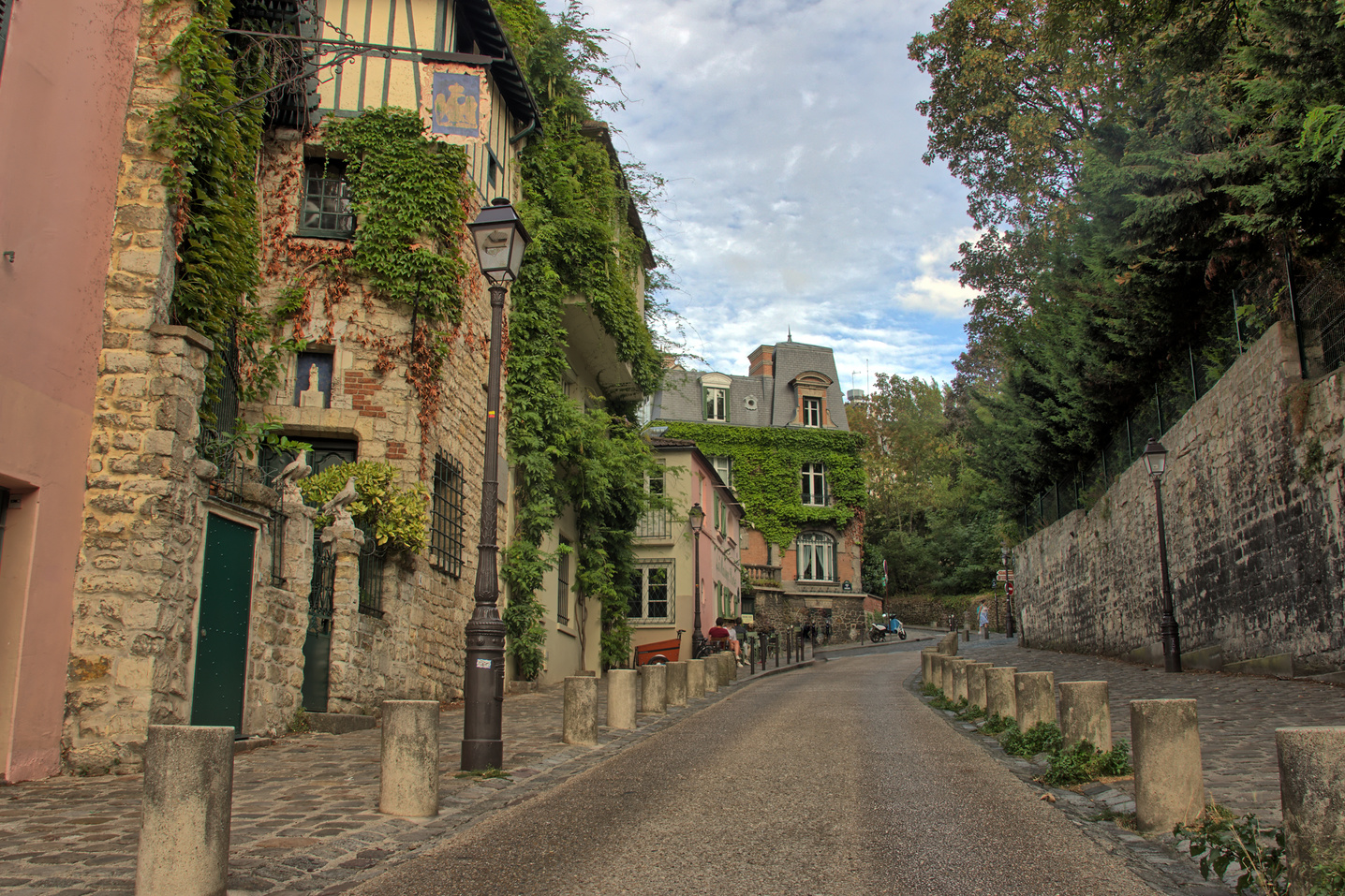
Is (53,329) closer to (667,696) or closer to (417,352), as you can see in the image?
(417,352)

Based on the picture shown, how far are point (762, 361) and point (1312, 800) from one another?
1750 inches

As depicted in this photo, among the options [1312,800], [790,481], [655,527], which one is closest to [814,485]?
[790,481]

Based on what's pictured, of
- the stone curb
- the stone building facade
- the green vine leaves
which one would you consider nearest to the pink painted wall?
the stone building facade

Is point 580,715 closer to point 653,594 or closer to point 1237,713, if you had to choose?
point 1237,713

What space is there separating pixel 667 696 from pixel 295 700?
544 cm

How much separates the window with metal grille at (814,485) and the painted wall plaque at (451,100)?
3193 cm

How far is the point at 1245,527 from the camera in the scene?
43.5 ft

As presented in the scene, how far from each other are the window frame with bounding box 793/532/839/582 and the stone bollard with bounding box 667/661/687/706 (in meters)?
29.5

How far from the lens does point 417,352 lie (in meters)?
12.9

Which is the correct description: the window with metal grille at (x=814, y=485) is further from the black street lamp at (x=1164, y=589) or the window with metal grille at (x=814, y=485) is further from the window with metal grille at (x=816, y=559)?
the black street lamp at (x=1164, y=589)

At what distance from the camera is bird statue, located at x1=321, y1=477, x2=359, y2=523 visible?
10.6 m

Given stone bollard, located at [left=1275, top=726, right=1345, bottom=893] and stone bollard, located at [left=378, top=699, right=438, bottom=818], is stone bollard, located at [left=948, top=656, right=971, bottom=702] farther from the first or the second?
stone bollard, located at [left=1275, top=726, right=1345, bottom=893]

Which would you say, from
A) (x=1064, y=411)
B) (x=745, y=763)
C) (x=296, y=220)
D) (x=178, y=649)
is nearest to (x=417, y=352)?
(x=296, y=220)

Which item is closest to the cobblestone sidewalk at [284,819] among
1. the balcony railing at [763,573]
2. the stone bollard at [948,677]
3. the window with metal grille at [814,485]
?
the stone bollard at [948,677]
